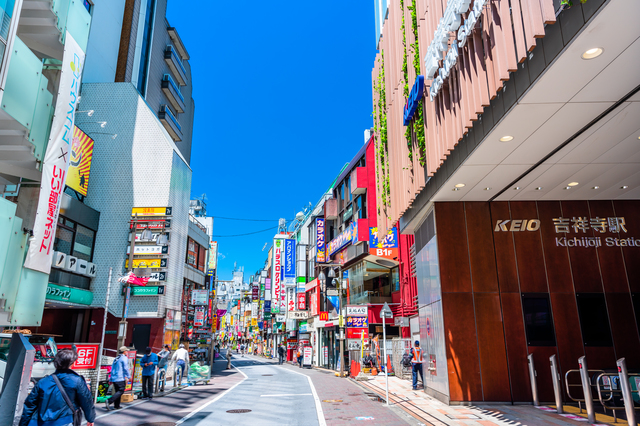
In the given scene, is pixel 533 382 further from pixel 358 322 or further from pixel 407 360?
pixel 358 322

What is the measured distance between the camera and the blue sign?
11.2m

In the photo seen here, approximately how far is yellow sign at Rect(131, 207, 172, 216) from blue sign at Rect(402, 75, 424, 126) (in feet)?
57.9

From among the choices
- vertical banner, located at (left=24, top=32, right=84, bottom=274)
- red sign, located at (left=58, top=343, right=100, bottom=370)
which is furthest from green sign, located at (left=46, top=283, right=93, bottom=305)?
vertical banner, located at (left=24, top=32, right=84, bottom=274)

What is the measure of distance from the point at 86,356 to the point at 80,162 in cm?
1511

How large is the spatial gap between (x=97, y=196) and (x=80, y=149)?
10.1ft

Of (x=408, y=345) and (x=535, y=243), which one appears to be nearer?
(x=535, y=243)

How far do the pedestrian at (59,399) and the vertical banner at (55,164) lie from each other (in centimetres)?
329

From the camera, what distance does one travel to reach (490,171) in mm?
10609

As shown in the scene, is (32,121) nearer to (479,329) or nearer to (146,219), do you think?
(479,329)

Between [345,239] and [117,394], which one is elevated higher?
[345,239]

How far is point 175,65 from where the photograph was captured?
4438 centimetres

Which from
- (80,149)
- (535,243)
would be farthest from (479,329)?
(80,149)

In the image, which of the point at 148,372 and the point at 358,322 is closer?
the point at 148,372

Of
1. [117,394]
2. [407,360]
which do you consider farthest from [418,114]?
[117,394]
